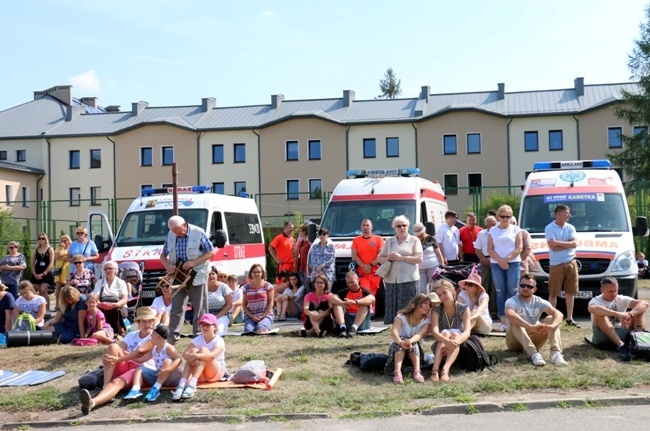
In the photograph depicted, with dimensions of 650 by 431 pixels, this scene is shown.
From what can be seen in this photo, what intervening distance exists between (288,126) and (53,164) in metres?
17.3

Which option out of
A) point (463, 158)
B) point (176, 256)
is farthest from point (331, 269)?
point (463, 158)

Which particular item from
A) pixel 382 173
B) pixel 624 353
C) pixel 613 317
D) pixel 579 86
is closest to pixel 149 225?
pixel 382 173

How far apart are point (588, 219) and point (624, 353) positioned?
18.2 feet

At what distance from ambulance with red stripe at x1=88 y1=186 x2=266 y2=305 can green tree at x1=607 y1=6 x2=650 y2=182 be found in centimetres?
2903

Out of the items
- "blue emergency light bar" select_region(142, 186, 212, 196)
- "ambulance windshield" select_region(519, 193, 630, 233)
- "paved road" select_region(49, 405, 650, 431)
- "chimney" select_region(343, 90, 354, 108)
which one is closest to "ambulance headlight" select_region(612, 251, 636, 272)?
"ambulance windshield" select_region(519, 193, 630, 233)

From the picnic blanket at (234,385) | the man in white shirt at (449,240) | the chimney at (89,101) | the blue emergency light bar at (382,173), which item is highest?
the chimney at (89,101)

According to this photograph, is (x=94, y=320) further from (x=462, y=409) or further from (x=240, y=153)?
(x=240, y=153)

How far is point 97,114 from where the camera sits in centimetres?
6275

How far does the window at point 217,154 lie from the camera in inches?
2233

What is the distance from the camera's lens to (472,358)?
9.51 metres

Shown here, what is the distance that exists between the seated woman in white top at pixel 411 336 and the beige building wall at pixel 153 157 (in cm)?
4819

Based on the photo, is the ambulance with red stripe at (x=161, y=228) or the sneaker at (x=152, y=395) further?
the ambulance with red stripe at (x=161, y=228)

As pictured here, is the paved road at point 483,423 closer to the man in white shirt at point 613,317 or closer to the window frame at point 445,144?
the man in white shirt at point 613,317

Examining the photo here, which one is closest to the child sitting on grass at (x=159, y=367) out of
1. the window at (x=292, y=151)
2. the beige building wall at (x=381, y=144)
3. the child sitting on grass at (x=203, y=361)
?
the child sitting on grass at (x=203, y=361)
